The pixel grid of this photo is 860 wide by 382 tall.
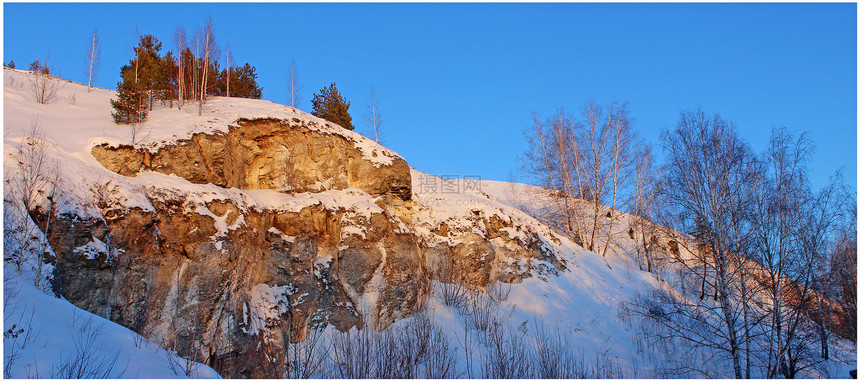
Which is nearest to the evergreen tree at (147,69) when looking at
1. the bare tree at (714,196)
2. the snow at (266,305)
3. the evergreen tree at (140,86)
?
the evergreen tree at (140,86)

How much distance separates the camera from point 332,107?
112 feet

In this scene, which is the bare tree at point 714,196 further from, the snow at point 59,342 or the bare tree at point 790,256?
the snow at point 59,342

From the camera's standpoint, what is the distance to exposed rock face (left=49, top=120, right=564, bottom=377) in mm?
12195

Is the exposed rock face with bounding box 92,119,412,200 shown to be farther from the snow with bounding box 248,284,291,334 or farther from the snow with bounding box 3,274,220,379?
the snow with bounding box 3,274,220,379

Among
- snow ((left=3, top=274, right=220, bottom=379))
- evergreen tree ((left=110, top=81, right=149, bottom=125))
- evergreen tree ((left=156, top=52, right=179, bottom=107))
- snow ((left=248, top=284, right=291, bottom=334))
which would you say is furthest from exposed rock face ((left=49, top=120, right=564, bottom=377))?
evergreen tree ((left=156, top=52, right=179, bottom=107))

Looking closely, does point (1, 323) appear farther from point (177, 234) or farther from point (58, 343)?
point (177, 234)

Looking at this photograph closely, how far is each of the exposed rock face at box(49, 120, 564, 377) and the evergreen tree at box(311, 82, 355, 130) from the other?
12650 millimetres

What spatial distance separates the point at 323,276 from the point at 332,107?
2046 centimetres

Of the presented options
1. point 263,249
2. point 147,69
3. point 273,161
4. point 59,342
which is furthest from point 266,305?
point 147,69

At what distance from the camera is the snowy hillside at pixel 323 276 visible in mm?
7762

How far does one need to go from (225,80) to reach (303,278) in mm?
27134

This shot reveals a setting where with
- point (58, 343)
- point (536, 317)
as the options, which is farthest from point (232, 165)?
point (536, 317)

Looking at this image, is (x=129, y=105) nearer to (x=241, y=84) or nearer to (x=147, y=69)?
(x=147, y=69)

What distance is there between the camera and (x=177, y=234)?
1373cm
